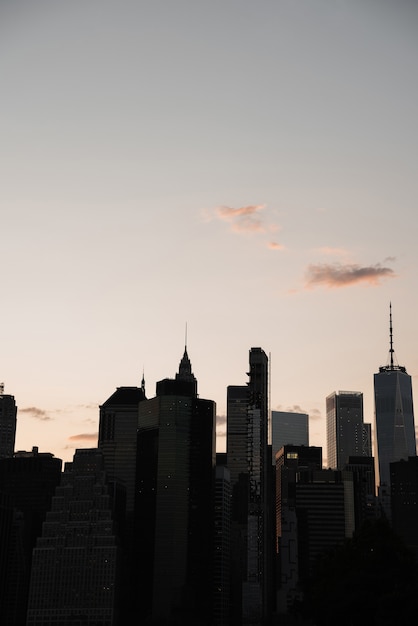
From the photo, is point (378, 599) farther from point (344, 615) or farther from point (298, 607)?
point (298, 607)

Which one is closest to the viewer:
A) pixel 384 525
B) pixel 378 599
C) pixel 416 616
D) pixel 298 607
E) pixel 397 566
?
pixel 416 616

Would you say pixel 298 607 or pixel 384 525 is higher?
pixel 384 525

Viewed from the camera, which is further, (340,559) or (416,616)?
(340,559)

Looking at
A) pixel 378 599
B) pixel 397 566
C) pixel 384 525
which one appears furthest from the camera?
pixel 384 525

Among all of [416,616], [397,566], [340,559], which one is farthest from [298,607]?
[416,616]

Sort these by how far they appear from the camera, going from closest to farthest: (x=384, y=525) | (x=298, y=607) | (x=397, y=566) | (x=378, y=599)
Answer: (x=378, y=599), (x=397, y=566), (x=384, y=525), (x=298, y=607)

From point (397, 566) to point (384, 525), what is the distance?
211 inches

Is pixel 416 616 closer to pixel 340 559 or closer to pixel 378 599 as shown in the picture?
pixel 378 599

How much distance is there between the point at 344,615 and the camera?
6744 cm

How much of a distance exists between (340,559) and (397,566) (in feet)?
20.7

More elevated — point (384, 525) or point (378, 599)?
point (384, 525)

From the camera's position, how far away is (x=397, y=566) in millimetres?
73188

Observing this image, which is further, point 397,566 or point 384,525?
point 384,525

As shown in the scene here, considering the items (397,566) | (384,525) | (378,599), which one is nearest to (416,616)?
(378,599)
